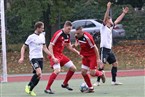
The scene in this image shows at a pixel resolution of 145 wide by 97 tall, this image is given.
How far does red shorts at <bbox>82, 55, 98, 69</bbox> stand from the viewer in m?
13.6

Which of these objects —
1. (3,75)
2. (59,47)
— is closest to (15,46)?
(3,75)

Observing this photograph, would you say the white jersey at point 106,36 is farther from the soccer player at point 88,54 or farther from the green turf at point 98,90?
the soccer player at point 88,54

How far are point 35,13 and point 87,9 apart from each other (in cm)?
791

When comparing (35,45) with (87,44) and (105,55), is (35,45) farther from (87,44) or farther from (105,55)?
(105,55)

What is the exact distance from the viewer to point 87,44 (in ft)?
44.5

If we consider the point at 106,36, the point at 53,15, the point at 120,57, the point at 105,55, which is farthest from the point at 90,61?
the point at 53,15

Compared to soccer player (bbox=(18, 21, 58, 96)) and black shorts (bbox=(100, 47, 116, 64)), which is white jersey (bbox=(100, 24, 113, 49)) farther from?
soccer player (bbox=(18, 21, 58, 96))

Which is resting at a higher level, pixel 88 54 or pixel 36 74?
pixel 88 54

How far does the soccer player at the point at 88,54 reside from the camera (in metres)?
13.5

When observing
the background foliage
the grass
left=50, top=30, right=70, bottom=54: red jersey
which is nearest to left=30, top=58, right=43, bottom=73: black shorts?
left=50, top=30, right=70, bottom=54: red jersey

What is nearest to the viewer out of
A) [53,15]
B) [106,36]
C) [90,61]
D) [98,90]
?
[90,61]

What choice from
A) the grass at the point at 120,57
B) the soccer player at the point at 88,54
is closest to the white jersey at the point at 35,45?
the soccer player at the point at 88,54

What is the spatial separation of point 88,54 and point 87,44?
1.05 feet

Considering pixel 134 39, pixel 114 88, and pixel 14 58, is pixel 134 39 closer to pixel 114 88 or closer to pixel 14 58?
pixel 14 58
